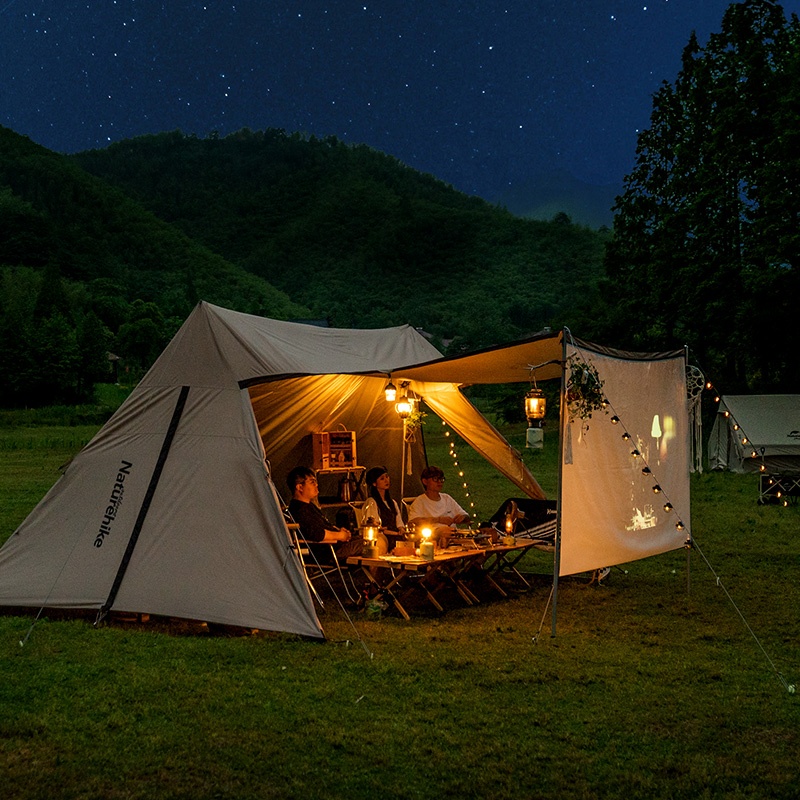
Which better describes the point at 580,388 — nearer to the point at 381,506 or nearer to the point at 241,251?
the point at 381,506

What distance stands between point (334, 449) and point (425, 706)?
4.87 meters

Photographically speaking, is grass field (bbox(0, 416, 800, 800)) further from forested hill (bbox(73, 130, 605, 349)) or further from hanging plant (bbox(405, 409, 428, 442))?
forested hill (bbox(73, 130, 605, 349))

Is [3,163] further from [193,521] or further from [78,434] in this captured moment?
[193,521]

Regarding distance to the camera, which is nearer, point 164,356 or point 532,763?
point 532,763

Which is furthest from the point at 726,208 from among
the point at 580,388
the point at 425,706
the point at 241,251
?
the point at 241,251

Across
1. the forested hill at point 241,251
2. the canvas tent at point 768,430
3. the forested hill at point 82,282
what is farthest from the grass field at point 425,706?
the forested hill at point 82,282

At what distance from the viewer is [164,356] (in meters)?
6.89

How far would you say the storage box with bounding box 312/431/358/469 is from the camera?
920cm

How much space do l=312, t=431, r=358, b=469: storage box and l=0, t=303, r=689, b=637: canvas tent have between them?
169 cm

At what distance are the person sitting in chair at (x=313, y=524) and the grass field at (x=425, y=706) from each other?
50 centimetres

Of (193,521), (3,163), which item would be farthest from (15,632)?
(3,163)

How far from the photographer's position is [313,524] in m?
7.52

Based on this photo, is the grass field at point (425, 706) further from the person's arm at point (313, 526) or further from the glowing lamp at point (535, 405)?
the glowing lamp at point (535, 405)

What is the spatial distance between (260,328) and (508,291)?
4869 centimetres
